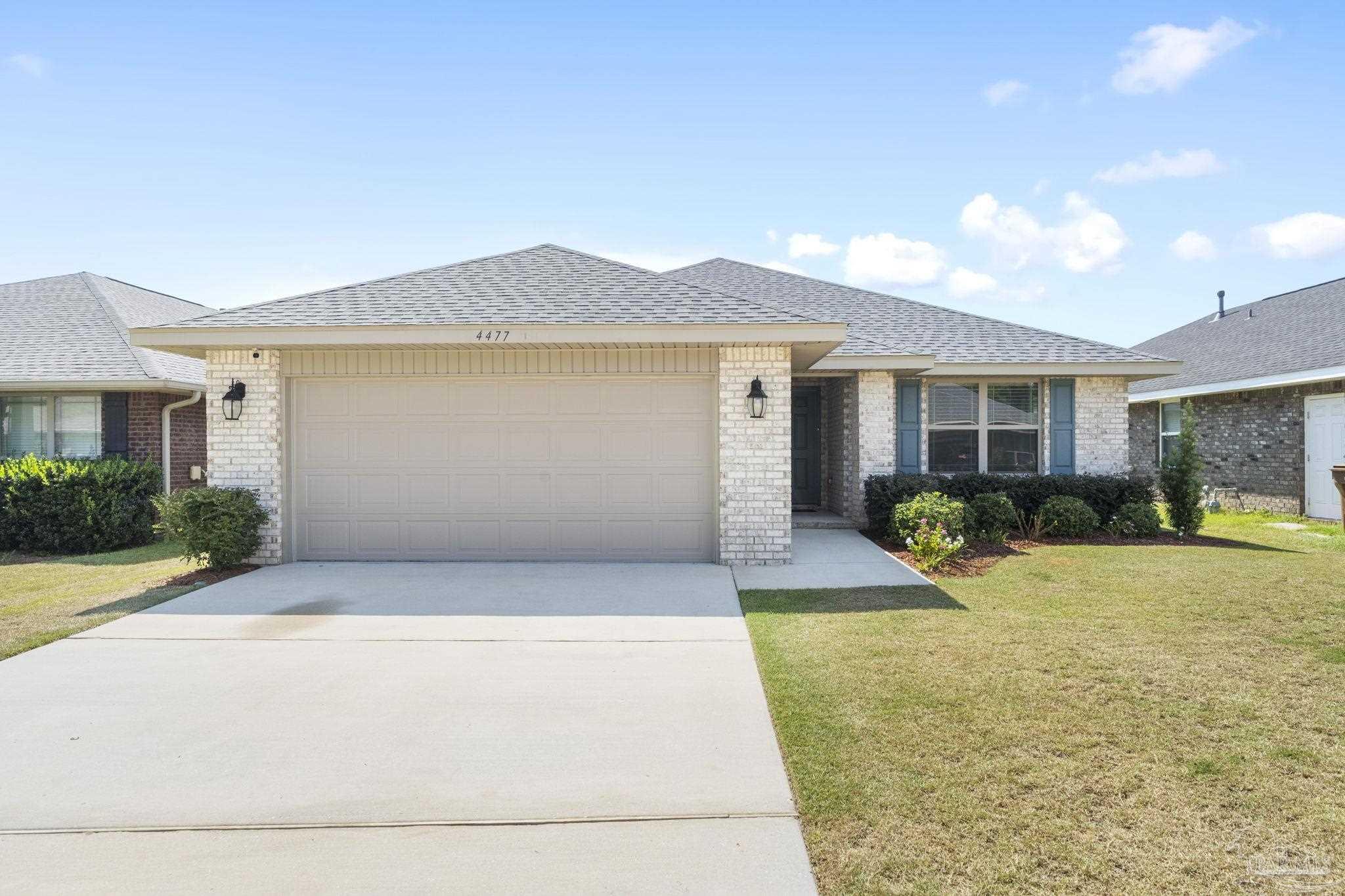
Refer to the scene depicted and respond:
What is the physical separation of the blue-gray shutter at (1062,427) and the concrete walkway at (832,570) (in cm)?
431

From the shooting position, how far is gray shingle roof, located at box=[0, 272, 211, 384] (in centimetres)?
1152

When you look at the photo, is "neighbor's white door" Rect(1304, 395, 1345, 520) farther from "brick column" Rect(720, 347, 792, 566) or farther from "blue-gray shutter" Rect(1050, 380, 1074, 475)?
"brick column" Rect(720, 347, 792, 566)

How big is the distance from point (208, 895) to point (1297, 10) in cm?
1364

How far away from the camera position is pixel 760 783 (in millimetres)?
3463

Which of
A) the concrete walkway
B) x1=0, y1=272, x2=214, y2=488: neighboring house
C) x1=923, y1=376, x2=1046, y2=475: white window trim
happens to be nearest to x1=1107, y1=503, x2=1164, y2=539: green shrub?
x1=923, y1=376, x2=1046, y2=475: white window trim

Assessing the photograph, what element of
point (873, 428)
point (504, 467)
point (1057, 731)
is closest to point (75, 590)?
point (504, 467)

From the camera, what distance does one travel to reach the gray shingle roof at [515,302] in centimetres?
832

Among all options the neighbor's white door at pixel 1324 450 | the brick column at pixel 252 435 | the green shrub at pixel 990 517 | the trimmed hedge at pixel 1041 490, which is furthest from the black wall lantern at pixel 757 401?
the neighbor's white door at pixel 1324 450

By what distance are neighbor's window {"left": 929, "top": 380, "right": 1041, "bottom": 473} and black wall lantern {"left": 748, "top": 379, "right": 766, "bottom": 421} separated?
16.8 feet

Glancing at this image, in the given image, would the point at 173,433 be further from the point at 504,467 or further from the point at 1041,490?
the point at 1041,490

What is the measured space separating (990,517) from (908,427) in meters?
2.25

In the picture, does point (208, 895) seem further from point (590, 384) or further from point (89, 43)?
point (89, 43)

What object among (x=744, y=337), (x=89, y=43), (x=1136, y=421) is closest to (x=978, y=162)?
(x=744, y=337)

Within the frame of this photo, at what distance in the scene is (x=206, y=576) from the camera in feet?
26.7
